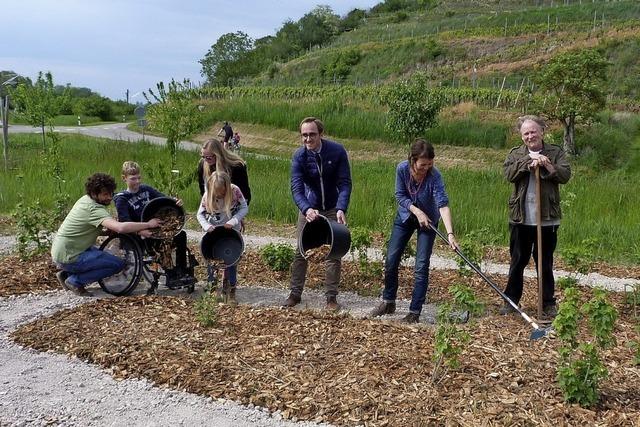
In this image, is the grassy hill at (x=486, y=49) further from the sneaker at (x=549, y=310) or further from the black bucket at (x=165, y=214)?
the black bucket at (x=165, y=214)

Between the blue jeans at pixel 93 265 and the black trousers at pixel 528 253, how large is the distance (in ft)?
11.5

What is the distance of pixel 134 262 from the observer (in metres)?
5.63

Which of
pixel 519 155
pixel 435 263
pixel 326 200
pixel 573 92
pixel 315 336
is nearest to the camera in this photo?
pixel 315 336

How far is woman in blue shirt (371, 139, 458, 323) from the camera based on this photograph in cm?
486

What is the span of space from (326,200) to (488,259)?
359cm

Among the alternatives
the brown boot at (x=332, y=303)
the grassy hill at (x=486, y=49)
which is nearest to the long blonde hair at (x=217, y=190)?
the brown boot at (x=332, y=303)

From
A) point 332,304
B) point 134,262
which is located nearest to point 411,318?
point 332,304

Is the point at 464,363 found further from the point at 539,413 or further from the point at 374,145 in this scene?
the point at 374,145

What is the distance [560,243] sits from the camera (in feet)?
28.7

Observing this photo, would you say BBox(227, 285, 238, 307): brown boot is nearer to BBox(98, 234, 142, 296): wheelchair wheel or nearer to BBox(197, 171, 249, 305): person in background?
BBox(197, 171, 249, 305): person in background

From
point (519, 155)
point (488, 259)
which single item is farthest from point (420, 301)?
point (488, 259)

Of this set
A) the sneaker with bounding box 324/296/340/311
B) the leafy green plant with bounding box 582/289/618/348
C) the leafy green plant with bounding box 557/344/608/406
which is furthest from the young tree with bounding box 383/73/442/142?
the leafy green plant with bounding box 557/344/608/406

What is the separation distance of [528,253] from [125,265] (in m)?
3.60

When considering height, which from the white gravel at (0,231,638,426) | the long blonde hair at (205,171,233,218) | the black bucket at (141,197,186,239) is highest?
the long blonde hair at (205,171,233,218)
